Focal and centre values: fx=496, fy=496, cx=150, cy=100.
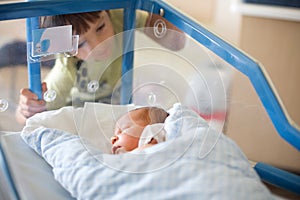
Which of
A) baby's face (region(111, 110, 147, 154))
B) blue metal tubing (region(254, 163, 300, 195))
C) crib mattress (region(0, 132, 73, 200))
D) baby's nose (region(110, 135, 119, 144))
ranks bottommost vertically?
Result: blue metal tubing (region(254, 163, 300, 195))

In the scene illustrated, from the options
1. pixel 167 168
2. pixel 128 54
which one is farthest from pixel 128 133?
pixel 128 54

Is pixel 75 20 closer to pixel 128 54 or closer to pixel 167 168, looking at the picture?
pixel 128 54

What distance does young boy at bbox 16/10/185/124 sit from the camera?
0.94 meters

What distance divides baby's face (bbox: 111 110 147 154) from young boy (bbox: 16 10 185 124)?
0.35 ft

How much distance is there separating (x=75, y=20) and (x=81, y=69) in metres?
0.10

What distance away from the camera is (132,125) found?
0.89 metres

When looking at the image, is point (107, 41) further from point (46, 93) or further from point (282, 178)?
point (282, 178)

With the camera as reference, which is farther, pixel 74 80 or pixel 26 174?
pixel 74 80

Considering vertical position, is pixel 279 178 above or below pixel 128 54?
below

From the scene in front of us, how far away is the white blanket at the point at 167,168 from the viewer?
0.73 m

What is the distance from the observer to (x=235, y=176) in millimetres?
749

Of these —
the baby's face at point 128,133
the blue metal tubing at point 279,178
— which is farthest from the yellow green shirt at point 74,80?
the blue metal tubing at point 279,178

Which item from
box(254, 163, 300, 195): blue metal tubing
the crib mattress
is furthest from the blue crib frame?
the crib mattress

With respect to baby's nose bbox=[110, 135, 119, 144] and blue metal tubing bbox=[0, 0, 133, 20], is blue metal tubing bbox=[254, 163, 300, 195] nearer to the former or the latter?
baby's nose bbox=[110, 135, 119, 144]
